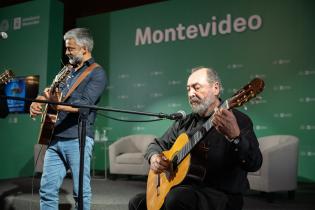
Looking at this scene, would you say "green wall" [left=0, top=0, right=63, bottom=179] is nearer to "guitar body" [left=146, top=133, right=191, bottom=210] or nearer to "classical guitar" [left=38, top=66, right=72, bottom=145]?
"classical guitar" [left=38, top=66, right=72, bottom=145]

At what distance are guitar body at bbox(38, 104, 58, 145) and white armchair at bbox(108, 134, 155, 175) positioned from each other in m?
3.55

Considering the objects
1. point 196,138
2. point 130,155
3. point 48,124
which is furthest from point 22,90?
point 196,138

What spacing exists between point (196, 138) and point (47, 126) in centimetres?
117

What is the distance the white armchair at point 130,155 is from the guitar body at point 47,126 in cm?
355

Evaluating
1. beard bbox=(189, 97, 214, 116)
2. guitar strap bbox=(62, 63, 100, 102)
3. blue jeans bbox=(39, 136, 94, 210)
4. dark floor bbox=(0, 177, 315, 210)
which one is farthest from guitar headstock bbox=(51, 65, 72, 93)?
dark floor bbox=(0, 177, 315, 210)

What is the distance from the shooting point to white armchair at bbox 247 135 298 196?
174 inches

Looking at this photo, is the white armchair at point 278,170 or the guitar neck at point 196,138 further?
the white armchair at point 278,170

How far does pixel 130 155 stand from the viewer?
627 centimetres

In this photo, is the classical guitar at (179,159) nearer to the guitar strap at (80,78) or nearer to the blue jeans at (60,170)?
the blue jeans at (60,170)

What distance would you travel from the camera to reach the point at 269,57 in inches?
241

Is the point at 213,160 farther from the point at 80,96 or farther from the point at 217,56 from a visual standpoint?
the point at 217,56

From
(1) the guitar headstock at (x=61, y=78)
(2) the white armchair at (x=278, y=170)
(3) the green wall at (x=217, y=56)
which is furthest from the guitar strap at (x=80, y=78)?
(3) the green wall at (x=217, y=56)

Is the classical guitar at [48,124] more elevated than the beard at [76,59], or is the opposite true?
the beard at [76,59]

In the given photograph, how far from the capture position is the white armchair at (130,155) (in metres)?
6.14
